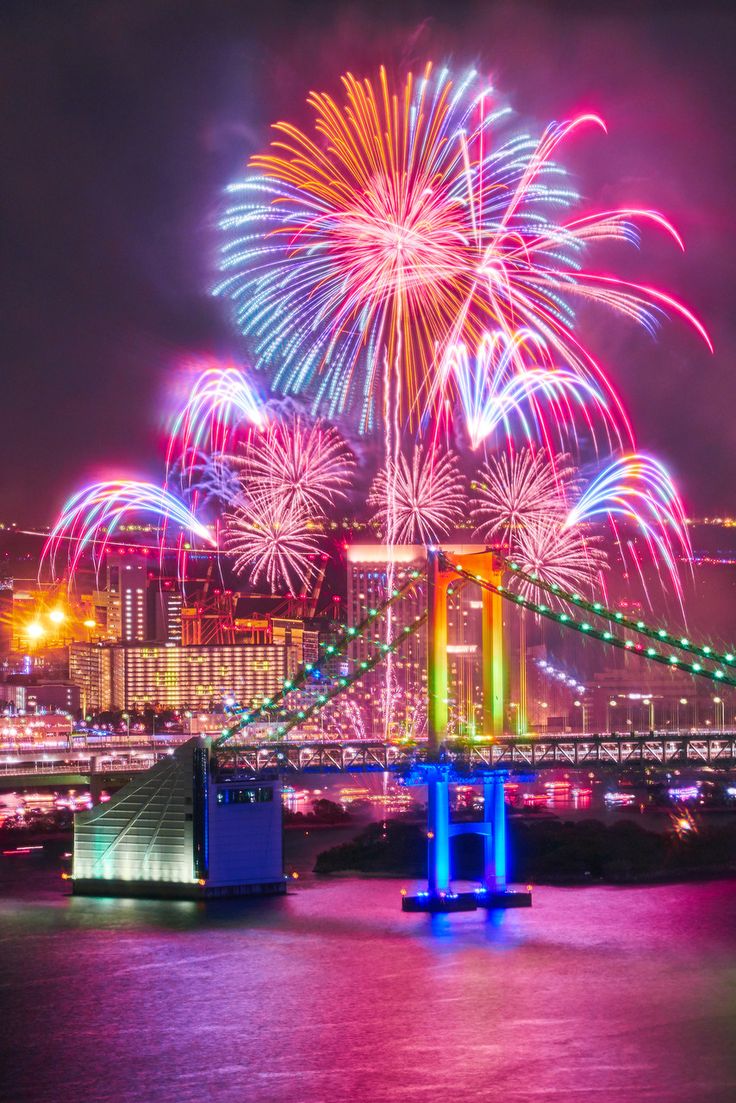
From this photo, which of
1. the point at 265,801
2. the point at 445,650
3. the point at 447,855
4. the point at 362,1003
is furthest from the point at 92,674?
the point at 362,1003

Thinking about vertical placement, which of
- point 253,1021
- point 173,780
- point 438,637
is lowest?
point 253,1021

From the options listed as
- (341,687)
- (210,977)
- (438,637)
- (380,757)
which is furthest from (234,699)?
(210,977)

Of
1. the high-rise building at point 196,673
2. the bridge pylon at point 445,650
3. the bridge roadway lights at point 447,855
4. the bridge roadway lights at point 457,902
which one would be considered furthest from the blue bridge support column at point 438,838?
the high-rise building at point 196,673

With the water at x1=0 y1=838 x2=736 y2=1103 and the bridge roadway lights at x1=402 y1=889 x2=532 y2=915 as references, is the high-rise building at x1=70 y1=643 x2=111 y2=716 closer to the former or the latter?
the water at x1=0 y1=838 x2=736 y2=1103

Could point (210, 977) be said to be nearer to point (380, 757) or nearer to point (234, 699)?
point (380, 757)

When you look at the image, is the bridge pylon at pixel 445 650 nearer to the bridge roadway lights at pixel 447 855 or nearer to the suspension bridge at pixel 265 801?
the suspension bridge at pixel 265 801

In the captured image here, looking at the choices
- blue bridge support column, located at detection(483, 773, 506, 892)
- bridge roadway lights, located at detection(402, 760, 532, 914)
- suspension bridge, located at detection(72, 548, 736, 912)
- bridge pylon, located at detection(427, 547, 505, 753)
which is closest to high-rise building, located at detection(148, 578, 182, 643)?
suspension bridge, located at detection(72, 548, 736, 912)
